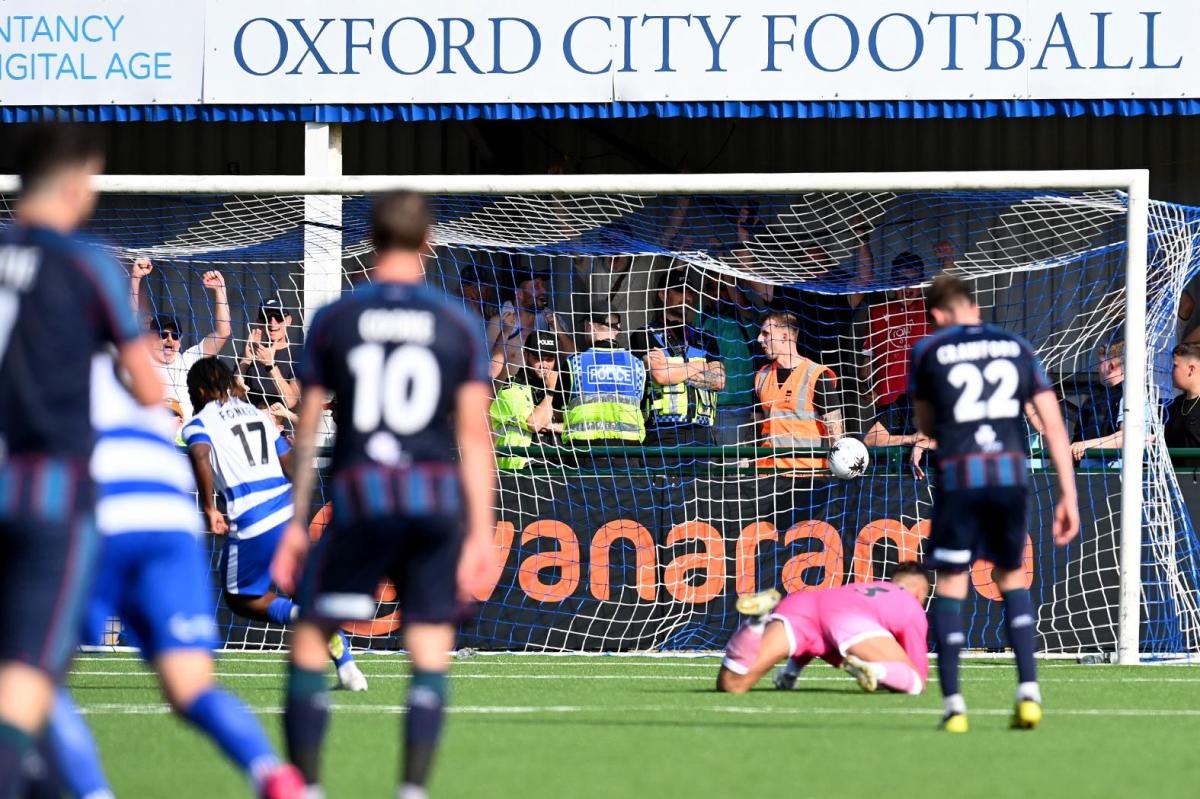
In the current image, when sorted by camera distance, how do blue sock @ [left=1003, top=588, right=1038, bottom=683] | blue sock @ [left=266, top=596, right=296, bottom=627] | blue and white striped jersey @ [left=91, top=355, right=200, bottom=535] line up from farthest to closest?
blue sock @ [left=266, top=596, right=296, bottom=627] → blue sock @ [left=1003, top=588, right=1038, bottom=683] → blue and white striped jersey @ [left=91, top=355, right=200, bottom=535]

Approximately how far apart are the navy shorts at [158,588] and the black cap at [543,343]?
8.12 meters

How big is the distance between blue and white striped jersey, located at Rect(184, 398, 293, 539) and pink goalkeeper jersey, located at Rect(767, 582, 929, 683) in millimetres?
2635

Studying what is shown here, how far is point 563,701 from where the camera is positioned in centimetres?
884

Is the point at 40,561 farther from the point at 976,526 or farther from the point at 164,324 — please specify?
the point at 164,324

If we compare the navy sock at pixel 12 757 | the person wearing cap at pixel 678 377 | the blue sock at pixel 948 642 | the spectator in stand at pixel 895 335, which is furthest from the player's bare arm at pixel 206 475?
the navy sock at pixel 12 757

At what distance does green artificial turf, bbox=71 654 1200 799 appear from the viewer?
5887 mm

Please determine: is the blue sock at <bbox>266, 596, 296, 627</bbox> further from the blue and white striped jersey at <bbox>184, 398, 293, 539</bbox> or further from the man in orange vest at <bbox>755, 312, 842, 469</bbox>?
the man in orange vest at <bbox>755, 312, 842, 469</bbox>

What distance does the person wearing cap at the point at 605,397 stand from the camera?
40.6ft

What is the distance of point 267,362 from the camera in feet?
41.9

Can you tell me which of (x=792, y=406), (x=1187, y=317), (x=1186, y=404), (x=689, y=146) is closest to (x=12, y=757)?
(x=792, y=406)

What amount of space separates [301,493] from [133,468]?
51 cm

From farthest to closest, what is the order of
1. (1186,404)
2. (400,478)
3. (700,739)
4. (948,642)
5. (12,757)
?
(1186,404)
(948,642)
(700,739)
(400,478)
(12,757)

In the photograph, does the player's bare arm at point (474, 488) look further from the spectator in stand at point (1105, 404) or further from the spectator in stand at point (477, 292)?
the spectator in stand at point (477, 292)

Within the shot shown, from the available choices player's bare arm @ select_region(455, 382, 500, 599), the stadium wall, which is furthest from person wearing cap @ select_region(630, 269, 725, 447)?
player's bare arm @ select_region(455, 382, 500, 599)
